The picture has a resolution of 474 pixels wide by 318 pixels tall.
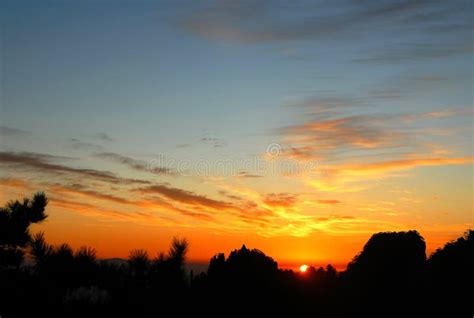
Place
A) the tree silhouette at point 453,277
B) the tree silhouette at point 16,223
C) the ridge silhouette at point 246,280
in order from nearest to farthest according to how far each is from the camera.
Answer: the ridge silhouette at point 246,280
the tree silhouette at point 453,277
the tree silhouette at point 16,223

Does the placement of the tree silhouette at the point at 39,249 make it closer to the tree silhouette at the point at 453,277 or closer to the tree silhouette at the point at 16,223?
the tree silhouette at the point at 16,223

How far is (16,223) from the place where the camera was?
17844 millimetres

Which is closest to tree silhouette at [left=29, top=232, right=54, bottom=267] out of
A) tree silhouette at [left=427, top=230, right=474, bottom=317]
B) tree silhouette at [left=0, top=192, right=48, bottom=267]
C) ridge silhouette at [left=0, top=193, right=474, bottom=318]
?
ridge silhouette at [left=0, top=193, right=474, bottom=318]

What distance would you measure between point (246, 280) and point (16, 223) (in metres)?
9.19

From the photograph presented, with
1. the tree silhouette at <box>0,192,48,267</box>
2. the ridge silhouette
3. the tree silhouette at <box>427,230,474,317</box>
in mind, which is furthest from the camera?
the tree silhouette at <box>0,192,48,267</box>

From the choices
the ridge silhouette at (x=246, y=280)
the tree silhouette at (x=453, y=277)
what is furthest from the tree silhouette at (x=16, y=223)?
the tree silhouette at (x=453, y=277)

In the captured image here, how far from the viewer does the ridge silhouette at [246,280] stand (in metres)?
9.81

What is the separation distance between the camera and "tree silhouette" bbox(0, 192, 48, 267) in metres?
17.0

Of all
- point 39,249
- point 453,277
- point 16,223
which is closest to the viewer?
point 39,249

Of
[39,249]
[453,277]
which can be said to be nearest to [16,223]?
[39,249]

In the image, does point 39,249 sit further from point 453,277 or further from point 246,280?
point 453,277

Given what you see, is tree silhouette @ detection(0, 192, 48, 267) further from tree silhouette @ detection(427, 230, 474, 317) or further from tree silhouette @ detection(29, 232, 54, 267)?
tree silhouette @ detection(427, 230, 474, 317)

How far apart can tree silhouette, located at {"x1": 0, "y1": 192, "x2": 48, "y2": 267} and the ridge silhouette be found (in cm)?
4

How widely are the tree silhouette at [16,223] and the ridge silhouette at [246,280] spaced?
0.04 m
